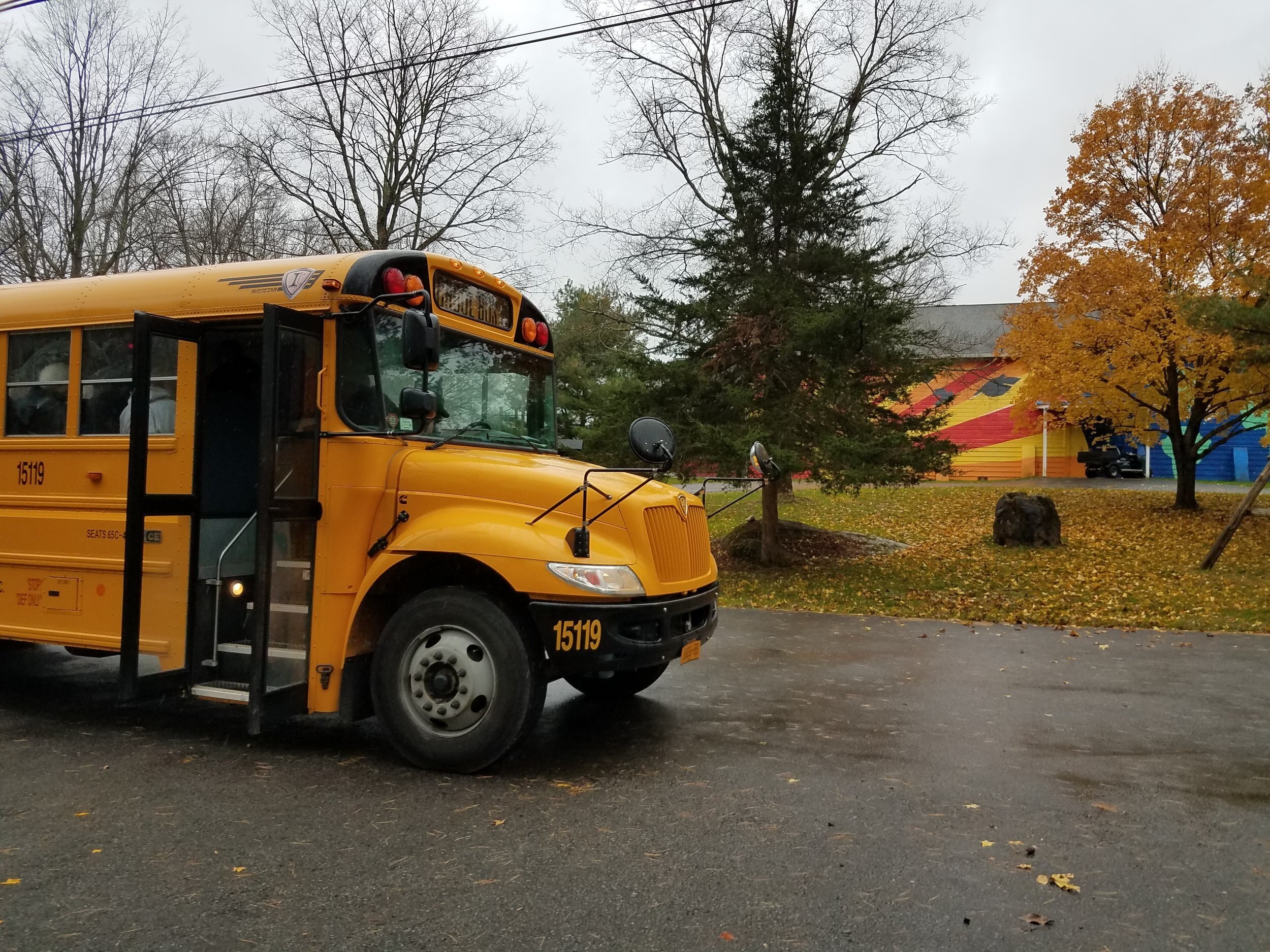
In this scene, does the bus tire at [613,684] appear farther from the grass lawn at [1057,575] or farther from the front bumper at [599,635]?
the grass lawn at [1057,575]

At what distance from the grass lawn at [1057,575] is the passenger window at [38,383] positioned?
8.11m

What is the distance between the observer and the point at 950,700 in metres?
6.64

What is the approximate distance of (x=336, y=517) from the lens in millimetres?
4906

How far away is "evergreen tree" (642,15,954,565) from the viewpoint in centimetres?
1227

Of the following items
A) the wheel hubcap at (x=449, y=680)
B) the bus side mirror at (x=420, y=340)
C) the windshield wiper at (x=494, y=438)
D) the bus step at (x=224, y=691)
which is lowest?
the bus step at (x=224, y=691)

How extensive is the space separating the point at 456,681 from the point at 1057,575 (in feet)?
36.0

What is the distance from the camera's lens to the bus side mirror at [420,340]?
4523 mm

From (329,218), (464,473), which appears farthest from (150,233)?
(464,473)

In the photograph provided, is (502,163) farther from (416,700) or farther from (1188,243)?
(416,700)

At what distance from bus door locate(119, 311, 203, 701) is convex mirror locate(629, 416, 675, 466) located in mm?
2554

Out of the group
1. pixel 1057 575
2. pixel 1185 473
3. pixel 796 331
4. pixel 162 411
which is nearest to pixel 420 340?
pixel 162 411

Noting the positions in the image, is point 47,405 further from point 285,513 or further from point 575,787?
point 575,787

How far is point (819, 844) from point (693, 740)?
165cm

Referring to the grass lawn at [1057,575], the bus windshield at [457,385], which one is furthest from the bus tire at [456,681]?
the grass lawn at [1057,575]
